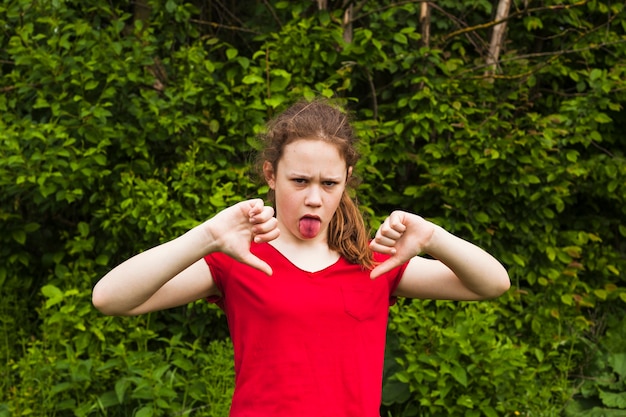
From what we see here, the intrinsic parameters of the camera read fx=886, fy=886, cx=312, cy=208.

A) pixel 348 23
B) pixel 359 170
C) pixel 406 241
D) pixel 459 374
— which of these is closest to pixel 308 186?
pixel 406 241

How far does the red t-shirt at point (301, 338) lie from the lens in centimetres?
212

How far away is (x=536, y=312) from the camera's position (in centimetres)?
482

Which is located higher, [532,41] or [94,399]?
[532,41]

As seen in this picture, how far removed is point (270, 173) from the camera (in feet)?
7.86

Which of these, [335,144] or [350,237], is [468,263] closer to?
[350,237]

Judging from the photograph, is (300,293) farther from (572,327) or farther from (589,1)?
(589,1)

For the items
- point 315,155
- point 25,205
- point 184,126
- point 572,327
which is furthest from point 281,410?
point 25,205

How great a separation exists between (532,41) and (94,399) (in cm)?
351

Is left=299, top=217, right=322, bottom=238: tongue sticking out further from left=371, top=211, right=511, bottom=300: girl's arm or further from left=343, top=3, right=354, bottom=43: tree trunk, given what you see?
left=343, top=3, right=354, bottom=43: tree trunk

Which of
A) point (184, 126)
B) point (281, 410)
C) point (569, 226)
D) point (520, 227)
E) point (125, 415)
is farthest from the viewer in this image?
point (569, 226)

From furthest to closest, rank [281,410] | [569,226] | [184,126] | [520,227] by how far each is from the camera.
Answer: [569,226], [520,227], [184,126], [281,410]

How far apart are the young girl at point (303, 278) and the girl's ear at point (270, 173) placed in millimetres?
38

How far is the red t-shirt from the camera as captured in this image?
6.95 feet

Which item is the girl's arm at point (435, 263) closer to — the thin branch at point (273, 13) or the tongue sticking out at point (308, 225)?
the tongue sticking out at point (308, 225)
